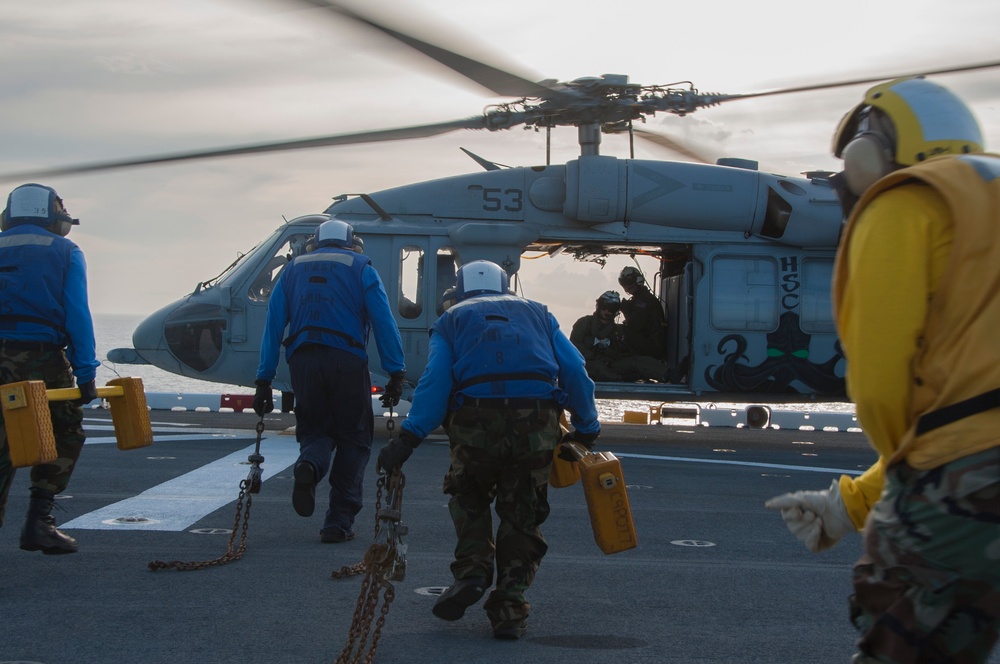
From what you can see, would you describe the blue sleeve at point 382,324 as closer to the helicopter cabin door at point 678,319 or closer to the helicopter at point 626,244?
the helicopter at point 626,244

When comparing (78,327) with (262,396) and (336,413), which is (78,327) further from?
(336,413)

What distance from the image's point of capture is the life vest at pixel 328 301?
6398 millimetres

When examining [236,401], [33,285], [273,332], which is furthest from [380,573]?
[236,401]

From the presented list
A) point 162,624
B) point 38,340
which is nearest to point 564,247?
point 38,340

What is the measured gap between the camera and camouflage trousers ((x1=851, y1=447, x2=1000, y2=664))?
211 centimetres

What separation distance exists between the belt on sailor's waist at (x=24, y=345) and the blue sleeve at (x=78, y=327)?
4.9 inches

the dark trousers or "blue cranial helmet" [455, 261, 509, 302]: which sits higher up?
"blue cranial helmet" [455, 261, 509, 302]

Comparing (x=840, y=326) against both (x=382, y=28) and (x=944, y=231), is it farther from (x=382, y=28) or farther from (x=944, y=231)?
(x=382, y=28)

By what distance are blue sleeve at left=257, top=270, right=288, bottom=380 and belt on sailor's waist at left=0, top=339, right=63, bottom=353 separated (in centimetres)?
131

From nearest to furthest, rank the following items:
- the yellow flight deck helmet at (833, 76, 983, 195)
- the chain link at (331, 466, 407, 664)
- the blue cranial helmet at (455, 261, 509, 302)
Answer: the yellow flight deck helmet at (833, 76, 983, 195), the chain link at (331, 466, 407, 664), the blue cranial helmet at (455, 261, 509, 302)

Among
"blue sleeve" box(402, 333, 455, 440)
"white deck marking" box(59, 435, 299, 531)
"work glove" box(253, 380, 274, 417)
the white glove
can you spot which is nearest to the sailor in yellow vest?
the white glove

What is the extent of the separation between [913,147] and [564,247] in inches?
434

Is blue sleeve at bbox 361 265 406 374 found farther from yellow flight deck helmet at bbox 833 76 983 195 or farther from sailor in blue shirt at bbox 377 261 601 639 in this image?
yellow flight deck helmet at bbox 833 76 983 195

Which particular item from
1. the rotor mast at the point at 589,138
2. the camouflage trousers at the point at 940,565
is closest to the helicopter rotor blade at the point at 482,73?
the rotor mast at the point at 589,138
